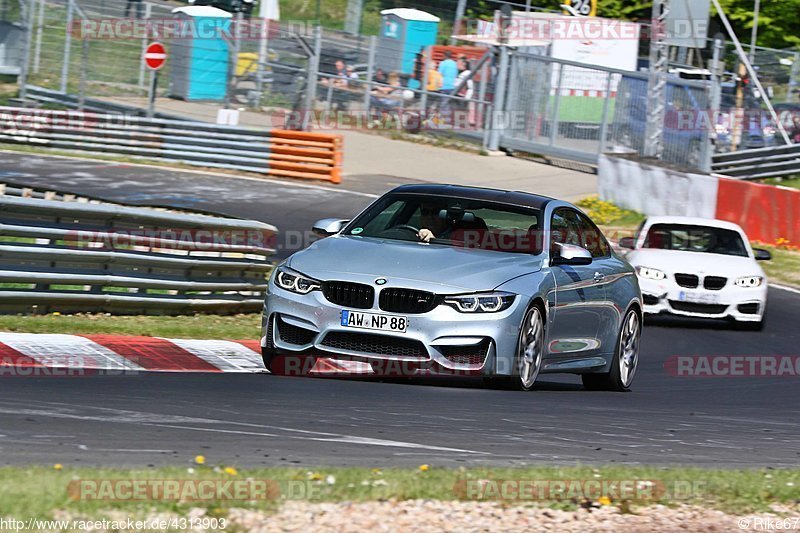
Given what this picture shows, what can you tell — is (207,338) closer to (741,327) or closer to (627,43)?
(741,327)

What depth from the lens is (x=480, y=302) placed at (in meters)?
8.73

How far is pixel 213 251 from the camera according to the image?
12.7 metres

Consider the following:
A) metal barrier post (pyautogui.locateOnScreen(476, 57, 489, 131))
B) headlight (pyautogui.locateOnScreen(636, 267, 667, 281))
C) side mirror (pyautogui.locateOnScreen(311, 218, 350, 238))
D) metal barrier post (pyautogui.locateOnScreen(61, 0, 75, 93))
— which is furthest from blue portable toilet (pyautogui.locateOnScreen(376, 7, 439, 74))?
side mirror (pyautogui.locateOnScreen(311, 218, 350, 238))

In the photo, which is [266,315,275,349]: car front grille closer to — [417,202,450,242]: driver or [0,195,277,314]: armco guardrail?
[417,202,450,242]: driver

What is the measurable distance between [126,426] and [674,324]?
10949mm

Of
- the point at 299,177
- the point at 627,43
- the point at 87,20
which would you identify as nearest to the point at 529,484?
the point at 299,177

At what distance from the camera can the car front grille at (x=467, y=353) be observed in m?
8.68

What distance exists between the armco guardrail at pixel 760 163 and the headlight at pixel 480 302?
73.3 feet

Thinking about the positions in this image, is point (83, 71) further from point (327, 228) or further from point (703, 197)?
point (327, 228)

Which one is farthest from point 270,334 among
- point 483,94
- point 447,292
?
point 483,94

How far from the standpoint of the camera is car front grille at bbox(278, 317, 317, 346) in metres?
8.84

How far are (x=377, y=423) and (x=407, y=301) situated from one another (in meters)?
1.48

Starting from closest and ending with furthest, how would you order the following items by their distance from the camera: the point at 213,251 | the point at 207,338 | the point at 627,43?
the point at 207,338 → the point at 213,251 → the point at 627,43

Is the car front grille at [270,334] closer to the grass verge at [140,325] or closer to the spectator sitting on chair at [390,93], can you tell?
the grass verge at [140,325]
